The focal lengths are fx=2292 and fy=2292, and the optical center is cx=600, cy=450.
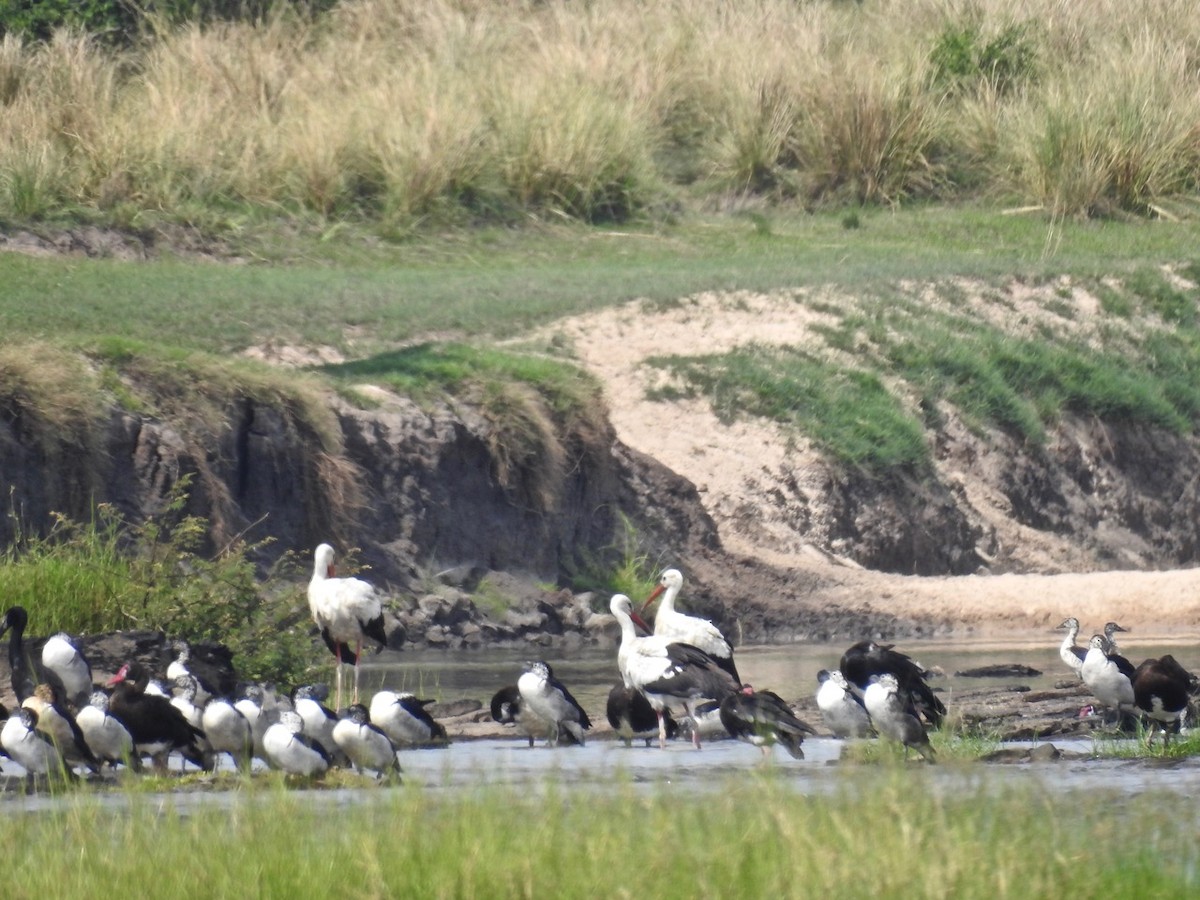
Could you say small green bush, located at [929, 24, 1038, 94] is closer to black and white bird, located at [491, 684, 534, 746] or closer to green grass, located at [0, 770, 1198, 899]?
black and white bird, located at [491, 684, 534, 746]

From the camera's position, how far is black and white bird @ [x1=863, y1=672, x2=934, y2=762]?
37.0ft

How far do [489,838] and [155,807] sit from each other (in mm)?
2685

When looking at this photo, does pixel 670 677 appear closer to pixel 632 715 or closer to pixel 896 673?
pixel 632 715

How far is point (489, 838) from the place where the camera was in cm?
733

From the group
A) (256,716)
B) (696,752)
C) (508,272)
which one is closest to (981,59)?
(508,272)

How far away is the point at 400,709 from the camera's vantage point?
11.9m

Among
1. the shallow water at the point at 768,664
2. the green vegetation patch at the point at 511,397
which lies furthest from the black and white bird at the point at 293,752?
the green vegetation patch at the point at 511,397

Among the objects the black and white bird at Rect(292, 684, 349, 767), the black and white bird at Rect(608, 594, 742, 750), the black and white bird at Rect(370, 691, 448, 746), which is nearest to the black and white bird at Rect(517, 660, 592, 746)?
the black and white bird at Rect(608, 594, 742, 750)

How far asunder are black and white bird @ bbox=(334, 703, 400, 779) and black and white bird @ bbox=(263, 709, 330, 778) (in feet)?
0.47

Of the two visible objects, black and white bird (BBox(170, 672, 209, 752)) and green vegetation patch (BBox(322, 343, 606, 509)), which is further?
green vegetation patch (BBox(322, 343, 606, 509))

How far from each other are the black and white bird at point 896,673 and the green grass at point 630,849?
4226 mm

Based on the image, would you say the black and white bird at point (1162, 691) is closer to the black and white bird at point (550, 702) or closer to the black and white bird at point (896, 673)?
the black and white bird at point (896, 673)

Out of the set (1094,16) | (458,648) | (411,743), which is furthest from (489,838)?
(1094,16)

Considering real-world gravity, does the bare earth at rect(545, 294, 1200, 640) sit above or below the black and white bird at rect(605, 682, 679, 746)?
below
